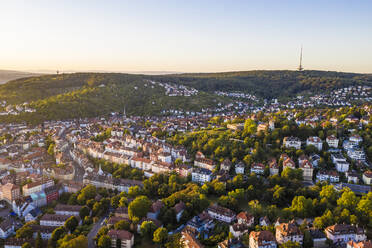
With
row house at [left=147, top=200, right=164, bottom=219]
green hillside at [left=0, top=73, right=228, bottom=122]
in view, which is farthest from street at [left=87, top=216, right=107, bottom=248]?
green hillside at [left=0, top=73, right=228, bottom=122]


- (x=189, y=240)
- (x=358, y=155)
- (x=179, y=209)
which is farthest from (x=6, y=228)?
(x=358, y=155)

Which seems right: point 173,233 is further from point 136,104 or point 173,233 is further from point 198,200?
point 136,104

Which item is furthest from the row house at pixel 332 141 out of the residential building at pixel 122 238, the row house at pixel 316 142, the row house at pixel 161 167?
the residential building at pixel 122 238

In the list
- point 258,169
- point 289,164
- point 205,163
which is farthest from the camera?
point 205,163

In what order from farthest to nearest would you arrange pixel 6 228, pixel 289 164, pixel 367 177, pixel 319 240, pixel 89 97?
pixel 89 97 < pixel 289 164 < pixel 367 177 < pixel 6 228 < pixel 319 240

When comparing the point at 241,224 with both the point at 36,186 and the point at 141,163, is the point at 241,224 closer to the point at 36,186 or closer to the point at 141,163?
the point at 141,163

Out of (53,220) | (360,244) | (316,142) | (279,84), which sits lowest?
(53,220)

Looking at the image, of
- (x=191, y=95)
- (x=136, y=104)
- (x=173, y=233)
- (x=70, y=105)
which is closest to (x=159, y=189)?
(x=173, y=233)
